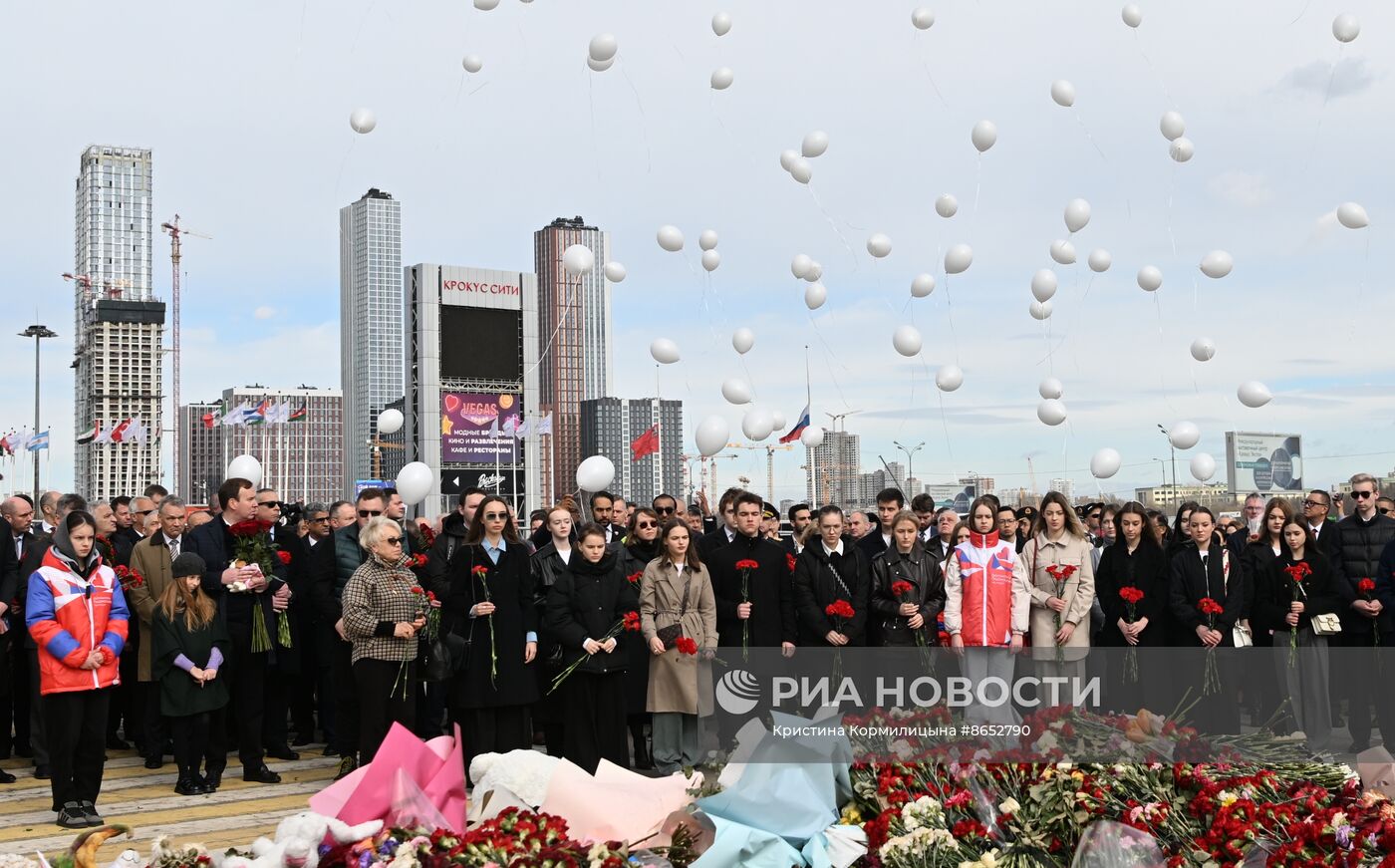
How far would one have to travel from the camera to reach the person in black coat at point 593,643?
749 cm

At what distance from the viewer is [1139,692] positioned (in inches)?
322

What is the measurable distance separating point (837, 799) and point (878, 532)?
594cm

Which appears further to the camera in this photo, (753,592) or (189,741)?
(753,592)

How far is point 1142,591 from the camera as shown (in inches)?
332

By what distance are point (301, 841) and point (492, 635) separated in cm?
419

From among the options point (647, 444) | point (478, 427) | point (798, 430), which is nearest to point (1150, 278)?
point (798, 430)

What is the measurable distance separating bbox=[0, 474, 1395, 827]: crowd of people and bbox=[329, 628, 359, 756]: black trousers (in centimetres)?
1

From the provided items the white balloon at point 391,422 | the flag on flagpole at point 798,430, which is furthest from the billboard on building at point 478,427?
the flag on flagpole at point 798,430

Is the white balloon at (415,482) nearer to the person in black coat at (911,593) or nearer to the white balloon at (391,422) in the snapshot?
the person in black coat at (911,593)

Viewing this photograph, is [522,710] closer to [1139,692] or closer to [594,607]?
[594,607]

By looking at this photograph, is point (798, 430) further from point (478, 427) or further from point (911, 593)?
point (478, 427)

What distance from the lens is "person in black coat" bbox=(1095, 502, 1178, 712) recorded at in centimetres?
863

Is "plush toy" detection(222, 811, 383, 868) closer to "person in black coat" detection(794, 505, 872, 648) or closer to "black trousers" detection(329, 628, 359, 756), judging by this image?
"black trousers" detection(329, 628, 359, 756)

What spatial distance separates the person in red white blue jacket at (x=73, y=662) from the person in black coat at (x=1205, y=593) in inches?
265
